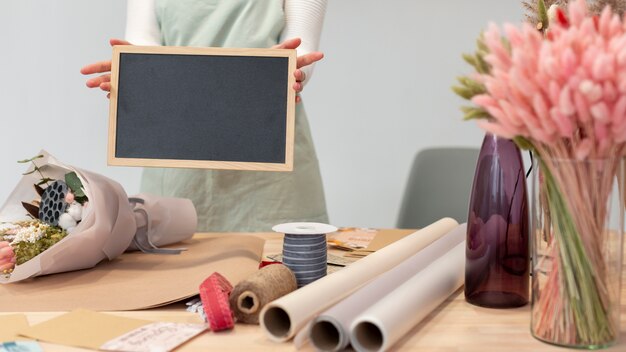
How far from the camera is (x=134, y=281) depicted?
1181 millimetres

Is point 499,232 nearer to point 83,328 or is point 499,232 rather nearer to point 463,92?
point 463,92

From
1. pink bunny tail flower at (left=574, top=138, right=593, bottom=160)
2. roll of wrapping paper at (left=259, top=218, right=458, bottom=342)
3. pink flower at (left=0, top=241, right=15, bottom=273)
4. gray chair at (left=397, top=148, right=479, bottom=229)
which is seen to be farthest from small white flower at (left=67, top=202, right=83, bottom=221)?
gray chair at (left=397, top=148, right=479, bottom=229)

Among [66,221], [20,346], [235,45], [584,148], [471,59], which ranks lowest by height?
[20,346]

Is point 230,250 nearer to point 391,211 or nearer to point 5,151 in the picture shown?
point 391,211

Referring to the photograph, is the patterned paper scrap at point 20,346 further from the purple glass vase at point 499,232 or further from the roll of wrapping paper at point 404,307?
the purple glass vase at point 499,232

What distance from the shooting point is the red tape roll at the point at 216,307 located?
3.13ft

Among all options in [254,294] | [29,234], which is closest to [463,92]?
[254,294]

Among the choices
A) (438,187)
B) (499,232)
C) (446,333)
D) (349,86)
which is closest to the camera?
(446,333)

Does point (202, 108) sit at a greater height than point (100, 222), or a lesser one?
greater

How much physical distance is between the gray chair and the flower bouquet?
1515 mm

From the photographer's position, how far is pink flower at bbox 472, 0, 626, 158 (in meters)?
0.73

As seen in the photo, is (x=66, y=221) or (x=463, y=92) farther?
(x=66, y=221)

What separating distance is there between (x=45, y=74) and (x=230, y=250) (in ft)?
5.36

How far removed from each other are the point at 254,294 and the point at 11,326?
342 mm
